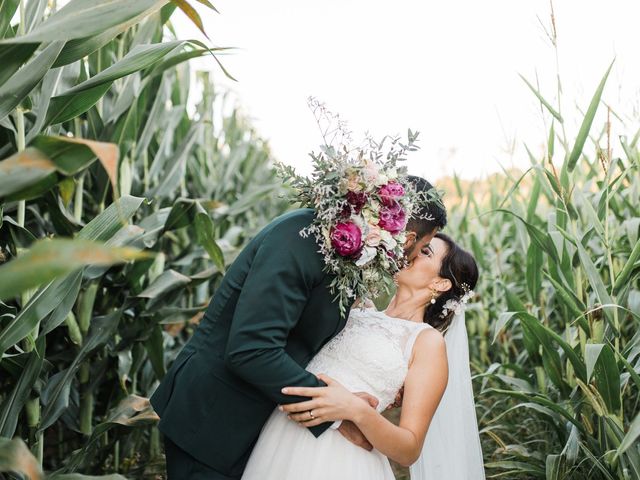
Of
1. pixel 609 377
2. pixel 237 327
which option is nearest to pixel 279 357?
pixel 237 327

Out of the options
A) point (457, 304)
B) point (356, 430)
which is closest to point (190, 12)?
point (356, 430)

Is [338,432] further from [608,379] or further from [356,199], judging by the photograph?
[608,379]

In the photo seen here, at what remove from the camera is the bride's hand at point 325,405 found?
5.25 ft

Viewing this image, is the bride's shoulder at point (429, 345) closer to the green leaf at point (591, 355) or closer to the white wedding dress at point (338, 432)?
the white wedding dress at point (338, 432)

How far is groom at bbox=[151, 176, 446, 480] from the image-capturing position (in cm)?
155

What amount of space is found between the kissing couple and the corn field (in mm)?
202

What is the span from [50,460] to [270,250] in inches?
78.5

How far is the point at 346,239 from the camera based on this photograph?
1.57 m

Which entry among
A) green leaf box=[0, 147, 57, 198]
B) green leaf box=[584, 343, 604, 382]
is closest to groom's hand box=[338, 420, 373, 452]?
green leaf box=[584, 343, 604, 382]

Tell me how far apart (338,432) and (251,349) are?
0.39 m

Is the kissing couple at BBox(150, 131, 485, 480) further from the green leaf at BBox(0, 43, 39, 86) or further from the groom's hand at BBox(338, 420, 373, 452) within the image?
the green leaf at BBox(0, 43, 39, 86)

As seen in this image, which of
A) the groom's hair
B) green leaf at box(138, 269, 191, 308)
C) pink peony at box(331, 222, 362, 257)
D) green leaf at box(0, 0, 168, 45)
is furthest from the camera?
green leaf at box(138, 269, 191, 308)

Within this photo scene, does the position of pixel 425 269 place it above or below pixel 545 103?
below

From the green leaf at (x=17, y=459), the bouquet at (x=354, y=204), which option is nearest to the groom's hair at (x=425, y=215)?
the bouquet at (x=354, y=204)
